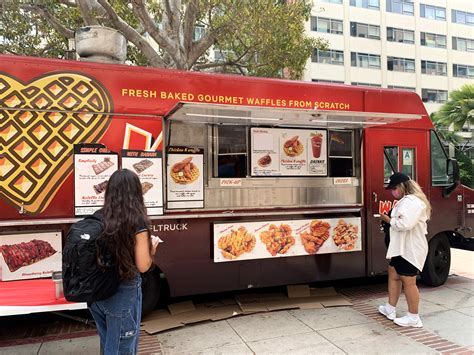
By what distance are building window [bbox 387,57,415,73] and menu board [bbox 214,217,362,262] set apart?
33655 millimetres

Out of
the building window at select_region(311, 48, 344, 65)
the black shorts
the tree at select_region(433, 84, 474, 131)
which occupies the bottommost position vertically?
the black shorts

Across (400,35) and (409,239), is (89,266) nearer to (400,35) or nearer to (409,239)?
(409,239)

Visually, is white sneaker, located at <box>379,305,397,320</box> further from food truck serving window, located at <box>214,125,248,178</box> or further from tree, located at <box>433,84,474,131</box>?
tree, located at <box>433,84,474,131</box>

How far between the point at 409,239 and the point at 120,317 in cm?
345

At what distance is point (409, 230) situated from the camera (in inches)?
187

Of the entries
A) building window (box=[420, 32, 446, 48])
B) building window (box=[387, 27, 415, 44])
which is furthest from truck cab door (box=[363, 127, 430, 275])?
building window (box=[420, 32, 446, 48])

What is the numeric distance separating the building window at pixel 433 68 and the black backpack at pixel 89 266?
4006cm

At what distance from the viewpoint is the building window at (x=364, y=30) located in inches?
1347

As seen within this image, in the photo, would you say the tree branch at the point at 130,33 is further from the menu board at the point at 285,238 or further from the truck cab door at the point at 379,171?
the menu board at the point at 285,238

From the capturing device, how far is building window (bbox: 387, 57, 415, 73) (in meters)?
35.7

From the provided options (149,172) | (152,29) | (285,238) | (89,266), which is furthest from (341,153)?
(152,29)

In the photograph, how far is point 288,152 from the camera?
558 cm

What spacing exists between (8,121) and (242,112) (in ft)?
7.92

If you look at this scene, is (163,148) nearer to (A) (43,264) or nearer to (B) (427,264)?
(A) (43,264)
